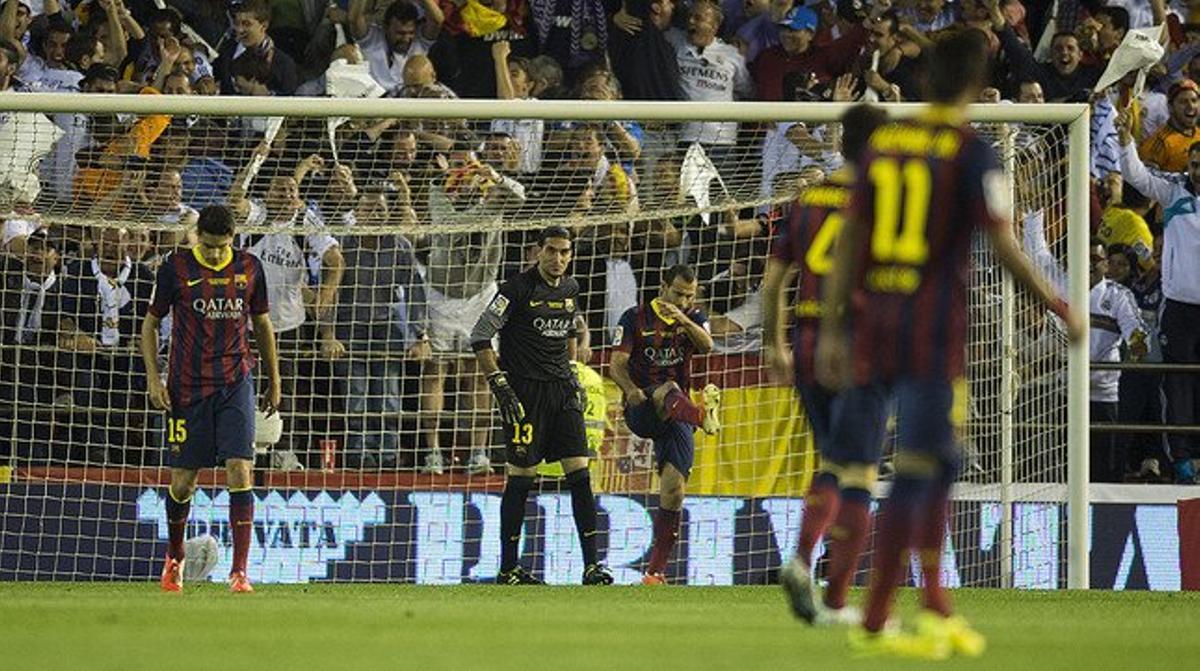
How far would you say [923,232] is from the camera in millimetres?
7137

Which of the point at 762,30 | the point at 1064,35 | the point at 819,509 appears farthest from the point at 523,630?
the point at 1064,35

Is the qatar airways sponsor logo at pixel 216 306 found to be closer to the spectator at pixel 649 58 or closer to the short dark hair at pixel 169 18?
the short dark hair at pixel 169 18

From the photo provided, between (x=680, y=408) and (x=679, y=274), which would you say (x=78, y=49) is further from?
(x=680, y=408)

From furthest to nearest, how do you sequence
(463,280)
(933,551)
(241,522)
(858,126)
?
(463,280) < (241,522) < (858,126) < (933,551)

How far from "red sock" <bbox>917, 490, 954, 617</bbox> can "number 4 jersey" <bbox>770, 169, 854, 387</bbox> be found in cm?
224

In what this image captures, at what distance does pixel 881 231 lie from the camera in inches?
282

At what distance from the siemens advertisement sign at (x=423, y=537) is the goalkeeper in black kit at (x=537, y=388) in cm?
95

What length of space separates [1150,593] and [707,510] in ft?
11.6

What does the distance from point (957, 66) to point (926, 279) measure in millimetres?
695

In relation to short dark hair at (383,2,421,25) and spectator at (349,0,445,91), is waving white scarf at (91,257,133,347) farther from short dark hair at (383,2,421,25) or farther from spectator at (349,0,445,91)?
short dark hair at (383,2,421,25)

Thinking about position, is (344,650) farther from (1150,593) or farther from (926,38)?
(926,38)

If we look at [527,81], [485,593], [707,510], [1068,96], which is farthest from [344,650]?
[1068,96]

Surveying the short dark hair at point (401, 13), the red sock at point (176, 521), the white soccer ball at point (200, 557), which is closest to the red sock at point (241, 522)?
the red sock at point (176, 521)

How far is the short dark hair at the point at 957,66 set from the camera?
7082 mm
